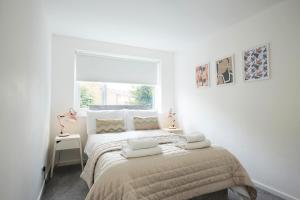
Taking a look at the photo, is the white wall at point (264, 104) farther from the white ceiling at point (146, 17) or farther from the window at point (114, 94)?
the window at point (114, 94)

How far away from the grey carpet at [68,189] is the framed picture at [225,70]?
1667 mm

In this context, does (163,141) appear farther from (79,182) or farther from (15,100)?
(15,100)

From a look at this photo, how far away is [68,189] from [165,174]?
151cm

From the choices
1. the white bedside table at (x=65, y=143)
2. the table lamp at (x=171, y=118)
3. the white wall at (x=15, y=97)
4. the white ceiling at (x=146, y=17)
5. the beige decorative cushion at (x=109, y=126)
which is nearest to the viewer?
the white wall at (x=15, y=97)

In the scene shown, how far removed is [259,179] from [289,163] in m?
0.51

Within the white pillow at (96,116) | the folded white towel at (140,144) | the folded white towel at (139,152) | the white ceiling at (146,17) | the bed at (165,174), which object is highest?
the white ceiling at (146,17)

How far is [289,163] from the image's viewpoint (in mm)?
2146

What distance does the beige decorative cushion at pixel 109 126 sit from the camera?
3078 mm

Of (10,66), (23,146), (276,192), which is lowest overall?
(276,192)

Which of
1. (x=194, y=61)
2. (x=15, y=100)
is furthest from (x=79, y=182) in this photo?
(x=194, y=61)

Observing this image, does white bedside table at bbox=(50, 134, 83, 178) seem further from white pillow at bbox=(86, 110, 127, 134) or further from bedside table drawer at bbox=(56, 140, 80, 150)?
white pillow at bbox=(86, 110, 127, 134)

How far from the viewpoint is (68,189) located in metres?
2.33

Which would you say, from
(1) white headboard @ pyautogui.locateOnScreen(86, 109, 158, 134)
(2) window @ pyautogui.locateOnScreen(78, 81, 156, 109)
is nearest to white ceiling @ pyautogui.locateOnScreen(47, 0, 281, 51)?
(2) window @ pyautogui.locateOnScreen(78, 81, 156, 109)

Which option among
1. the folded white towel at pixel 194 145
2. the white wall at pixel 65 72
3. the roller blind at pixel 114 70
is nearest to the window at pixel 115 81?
the roller blind at pixel 114 70
